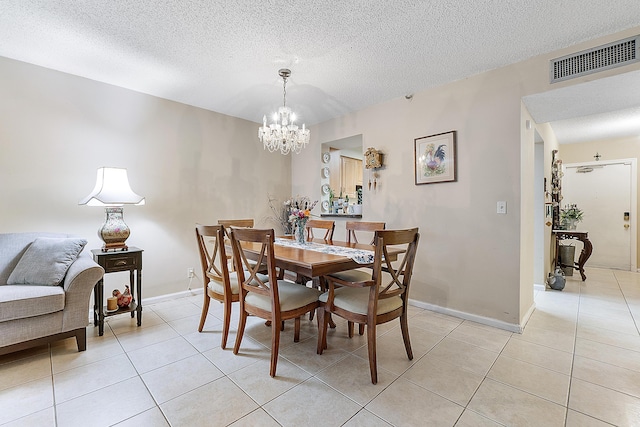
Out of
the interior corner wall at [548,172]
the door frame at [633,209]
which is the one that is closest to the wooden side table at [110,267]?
the interior corner wall at [548,172]

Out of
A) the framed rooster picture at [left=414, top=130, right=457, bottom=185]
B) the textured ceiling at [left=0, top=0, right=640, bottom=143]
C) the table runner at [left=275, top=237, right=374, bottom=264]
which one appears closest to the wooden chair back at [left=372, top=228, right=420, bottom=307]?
the table runner at [left=275, top=237, right=374, bottom=264]

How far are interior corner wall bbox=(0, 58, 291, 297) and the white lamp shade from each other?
409mm

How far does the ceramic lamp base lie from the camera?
2.63 metres

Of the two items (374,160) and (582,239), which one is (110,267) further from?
(582,239)

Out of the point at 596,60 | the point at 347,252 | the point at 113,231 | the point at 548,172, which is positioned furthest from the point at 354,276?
the point at 548,172

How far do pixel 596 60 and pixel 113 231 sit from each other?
435 centimetres

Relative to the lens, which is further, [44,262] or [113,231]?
[113,231]

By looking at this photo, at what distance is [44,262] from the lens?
218cm

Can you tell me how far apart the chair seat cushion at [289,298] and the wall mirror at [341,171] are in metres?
1.97

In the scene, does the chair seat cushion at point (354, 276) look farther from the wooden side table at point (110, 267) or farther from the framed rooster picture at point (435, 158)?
the wooden side table at point (110, 267)

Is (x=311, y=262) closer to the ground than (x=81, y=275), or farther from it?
farther from it

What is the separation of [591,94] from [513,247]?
1.47 m

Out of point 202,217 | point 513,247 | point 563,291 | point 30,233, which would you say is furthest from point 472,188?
point 30,233

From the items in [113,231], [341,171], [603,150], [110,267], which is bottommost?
[110,267]
